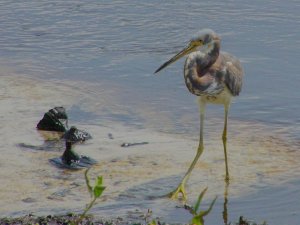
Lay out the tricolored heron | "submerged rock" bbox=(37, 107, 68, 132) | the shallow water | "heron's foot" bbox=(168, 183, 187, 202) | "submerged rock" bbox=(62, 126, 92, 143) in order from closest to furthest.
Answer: "heron's foot" bbox=(168, 183, 187, 202)
the shallow water
the tricolored heron
"submerged rock" bbox=(62, 126, 92, 143)
"submerged rock" bbox=(37, 107, 68, 132)

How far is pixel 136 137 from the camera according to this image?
882 centimetres

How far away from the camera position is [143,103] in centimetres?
1020

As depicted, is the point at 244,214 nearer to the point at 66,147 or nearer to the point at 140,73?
the point at 66,147

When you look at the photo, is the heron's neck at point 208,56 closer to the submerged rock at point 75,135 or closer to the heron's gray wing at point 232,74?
the heron's gray wing at point 232,74

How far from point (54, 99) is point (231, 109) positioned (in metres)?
2.08

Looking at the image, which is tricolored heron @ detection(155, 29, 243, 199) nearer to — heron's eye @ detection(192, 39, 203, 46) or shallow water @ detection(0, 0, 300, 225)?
Answer: heron's eye @ detection(192, 39, 203, 46)

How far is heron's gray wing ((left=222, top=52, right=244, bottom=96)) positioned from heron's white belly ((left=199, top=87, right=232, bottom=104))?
5 centimetres

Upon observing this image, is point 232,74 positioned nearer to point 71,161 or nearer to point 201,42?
point 201,42

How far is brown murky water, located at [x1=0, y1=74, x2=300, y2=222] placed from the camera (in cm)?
712

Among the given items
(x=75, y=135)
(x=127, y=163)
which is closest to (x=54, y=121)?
(x=75, y=135)

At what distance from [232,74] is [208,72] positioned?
0.32m

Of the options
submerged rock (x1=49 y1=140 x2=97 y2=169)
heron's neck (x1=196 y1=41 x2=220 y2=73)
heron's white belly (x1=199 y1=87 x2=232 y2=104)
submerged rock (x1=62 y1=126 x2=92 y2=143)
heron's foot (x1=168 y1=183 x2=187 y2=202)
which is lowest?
heron's foot (x1=168 y1=183 x2=187 y2=202)

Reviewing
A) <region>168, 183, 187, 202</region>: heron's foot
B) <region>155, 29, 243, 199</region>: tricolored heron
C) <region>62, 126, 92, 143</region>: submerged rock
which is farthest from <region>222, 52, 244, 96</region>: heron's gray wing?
<region>62, 126, 92, 143</region>: submerged rock

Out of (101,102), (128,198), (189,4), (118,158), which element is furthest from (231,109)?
(189,4)
